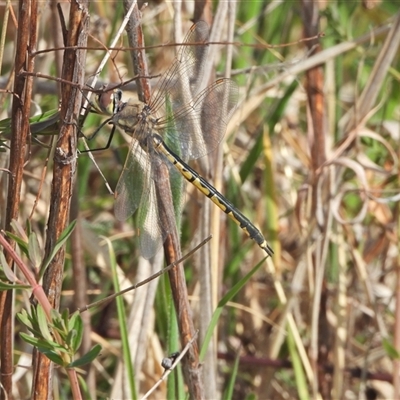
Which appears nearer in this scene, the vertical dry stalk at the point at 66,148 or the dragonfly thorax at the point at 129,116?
the vertical dry stalk at the point at 66,148

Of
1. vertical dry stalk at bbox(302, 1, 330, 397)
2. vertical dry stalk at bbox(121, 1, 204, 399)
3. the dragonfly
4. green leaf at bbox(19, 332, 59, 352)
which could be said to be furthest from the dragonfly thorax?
green leaf at bbox(19, 332, 59, 352)

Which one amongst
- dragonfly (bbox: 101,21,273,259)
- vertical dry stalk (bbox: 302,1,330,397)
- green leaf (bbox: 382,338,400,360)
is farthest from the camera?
vertical dry stalk (bbox: 302,1,330,397)

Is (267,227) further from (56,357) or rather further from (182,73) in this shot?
(56,357)

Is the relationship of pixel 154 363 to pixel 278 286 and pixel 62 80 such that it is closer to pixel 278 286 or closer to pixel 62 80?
pixel 278 286

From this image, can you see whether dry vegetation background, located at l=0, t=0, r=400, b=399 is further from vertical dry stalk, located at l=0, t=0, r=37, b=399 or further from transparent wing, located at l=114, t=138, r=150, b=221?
vertical dry stalk, located at l=0, t=0, r=37, b=399

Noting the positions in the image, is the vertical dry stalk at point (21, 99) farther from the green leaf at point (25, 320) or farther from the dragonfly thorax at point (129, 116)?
the dragonfly thorax at point (129, 116)

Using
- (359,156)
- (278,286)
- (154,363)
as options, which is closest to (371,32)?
(359,156)

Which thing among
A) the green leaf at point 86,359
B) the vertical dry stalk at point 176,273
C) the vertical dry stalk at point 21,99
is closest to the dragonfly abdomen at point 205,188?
the vertical dry stalk at point 176,273
